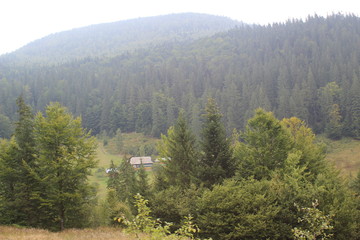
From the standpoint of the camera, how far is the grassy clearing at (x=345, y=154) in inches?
2303

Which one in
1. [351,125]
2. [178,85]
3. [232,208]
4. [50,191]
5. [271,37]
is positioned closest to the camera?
[232,208]

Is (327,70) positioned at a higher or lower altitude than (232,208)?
higher

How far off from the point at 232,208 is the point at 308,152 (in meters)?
12.1

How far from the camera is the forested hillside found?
8838cm

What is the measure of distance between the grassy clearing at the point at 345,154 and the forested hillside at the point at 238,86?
3982 millimetres

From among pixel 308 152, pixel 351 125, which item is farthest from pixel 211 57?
pixel 308 152

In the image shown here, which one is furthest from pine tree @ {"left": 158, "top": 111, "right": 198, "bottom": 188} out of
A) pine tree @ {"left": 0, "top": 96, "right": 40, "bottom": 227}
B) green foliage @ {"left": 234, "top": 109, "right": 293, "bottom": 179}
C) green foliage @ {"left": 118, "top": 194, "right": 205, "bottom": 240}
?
green foliage @ {"left": 118, "top": 194, "right": 205, "bottom": 240}

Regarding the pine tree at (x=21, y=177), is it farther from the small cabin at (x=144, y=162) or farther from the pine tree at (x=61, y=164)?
the small cabin at (x=144, y=162)

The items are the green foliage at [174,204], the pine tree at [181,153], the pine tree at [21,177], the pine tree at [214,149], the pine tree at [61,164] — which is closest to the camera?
the green foliage at [174,204]

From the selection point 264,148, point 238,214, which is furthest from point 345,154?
point 238,214

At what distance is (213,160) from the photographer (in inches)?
898

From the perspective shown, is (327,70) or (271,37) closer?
(327,70)

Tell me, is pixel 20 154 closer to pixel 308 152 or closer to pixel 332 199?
pixel 332 199

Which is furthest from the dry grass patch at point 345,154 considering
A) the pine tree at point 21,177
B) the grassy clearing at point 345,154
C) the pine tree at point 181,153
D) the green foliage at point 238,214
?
the pine tree at point 21,177
